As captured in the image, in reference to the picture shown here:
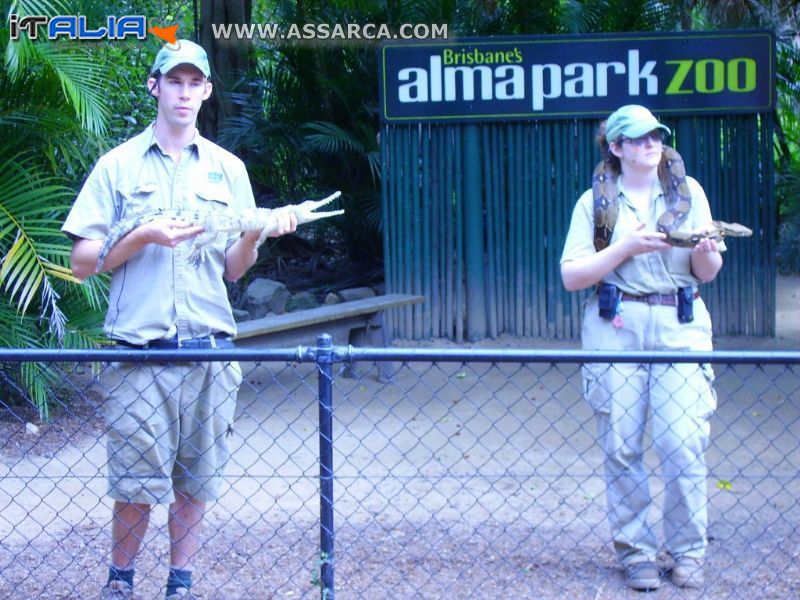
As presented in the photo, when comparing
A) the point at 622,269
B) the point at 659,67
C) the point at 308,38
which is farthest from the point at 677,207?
the point at 308,38

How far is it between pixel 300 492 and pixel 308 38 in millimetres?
5539

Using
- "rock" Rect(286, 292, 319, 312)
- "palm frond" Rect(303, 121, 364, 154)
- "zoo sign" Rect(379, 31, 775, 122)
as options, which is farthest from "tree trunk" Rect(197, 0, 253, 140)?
"zoo sign" Rect(379, 31, 775, 122)

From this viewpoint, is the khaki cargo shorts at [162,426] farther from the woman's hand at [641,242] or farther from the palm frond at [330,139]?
the palm frond at [330,139]

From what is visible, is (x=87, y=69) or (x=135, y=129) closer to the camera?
(x=87, y=69)

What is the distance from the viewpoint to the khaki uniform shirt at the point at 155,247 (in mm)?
3549

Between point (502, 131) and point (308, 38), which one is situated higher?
point (308, 38)

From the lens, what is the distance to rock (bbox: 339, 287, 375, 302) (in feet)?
31.1

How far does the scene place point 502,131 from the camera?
8492 millimetres

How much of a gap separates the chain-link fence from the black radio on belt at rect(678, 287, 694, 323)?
200 millimetres

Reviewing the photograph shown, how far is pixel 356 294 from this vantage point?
9.51 m

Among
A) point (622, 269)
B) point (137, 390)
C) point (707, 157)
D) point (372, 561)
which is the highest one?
point (707, 157)

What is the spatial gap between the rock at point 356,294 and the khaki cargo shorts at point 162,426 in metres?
5.82

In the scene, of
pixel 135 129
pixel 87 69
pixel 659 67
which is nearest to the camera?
pixel 87 69

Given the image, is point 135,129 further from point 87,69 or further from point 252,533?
point 252,533
